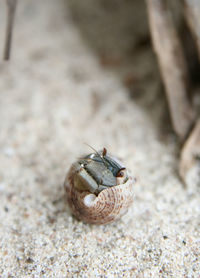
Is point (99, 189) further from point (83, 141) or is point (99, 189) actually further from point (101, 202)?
point (83, 141)

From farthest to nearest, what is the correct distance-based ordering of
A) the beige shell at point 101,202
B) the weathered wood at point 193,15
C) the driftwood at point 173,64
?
the driftwood at point 173,64
the weathered wood at point 193,15
the beige shell at point 101,202

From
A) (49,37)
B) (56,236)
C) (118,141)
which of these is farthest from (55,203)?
(49,37)

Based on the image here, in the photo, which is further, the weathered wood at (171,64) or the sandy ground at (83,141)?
the weathered wood at (171,64)

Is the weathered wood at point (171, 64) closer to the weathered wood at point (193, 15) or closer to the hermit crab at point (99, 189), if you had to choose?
the weathered wood at point (193, 15)

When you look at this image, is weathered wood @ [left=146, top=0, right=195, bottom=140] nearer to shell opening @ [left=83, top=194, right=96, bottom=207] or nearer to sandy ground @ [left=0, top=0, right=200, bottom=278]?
sandy ground @ [left=0, top=0, right=200, bottom=278]

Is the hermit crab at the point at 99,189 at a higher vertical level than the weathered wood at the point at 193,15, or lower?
lower

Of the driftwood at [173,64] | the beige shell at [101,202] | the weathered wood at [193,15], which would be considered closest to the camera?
the beige shell at [101,202]

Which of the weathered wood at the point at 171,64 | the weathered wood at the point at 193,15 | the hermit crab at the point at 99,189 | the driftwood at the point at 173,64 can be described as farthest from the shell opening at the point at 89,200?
the weathered wood at the point at 193,15

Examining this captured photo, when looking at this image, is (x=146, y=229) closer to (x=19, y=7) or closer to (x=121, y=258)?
(x=121, y=258)
